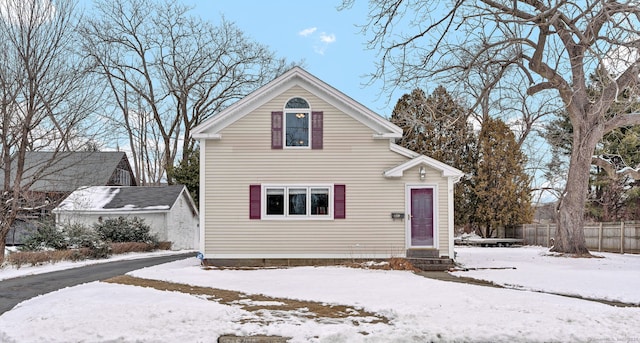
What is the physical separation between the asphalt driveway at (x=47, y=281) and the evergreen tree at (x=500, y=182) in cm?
1943

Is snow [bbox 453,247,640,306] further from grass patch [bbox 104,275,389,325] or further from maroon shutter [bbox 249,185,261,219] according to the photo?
maroon shutter [bbox 249,185,261,219]

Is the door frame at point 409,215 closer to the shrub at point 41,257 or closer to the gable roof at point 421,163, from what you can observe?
the gable roof at point 421,163

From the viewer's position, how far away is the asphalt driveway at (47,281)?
995 cm

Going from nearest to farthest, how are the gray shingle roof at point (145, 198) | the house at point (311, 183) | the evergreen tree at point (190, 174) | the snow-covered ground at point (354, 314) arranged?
the snow-covered ground at point (354, 314)
the house at point (311, 183)
the gray shingle roof at point (145, 198)
the evergreen tree at point (190, 174)

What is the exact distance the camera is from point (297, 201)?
575 inches

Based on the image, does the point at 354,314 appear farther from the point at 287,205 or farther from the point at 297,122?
the point at 297,122

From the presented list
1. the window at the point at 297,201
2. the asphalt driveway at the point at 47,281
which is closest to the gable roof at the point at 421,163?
the window at the point at 297,201

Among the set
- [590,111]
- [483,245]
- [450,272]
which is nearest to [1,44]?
[450,272]

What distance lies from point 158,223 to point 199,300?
18.7 meters

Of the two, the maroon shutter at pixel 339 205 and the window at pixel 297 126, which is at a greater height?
the window at pixel 297 126

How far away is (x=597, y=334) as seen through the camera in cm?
640

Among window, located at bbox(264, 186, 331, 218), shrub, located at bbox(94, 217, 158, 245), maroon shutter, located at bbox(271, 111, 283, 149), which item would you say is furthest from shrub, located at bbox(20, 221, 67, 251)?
maroon shutter, located at bbox(271, 111, 283, 149)

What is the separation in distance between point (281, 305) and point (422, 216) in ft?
24.4

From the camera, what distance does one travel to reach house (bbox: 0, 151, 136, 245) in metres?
16.7
